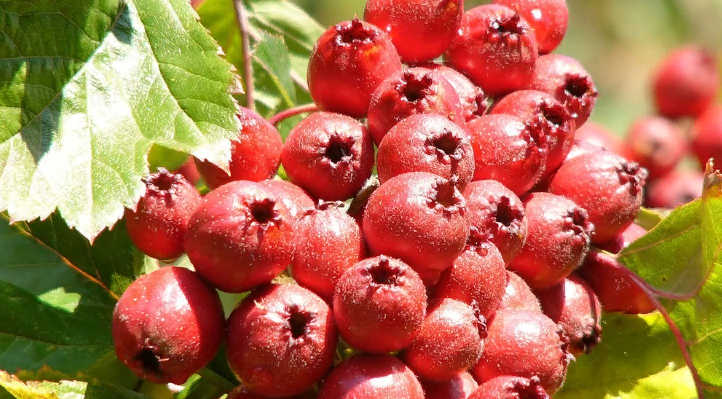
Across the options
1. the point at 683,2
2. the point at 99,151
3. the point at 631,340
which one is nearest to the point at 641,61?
the point at 683,2

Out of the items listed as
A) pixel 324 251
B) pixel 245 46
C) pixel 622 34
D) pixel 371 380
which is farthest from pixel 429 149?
pixel 622 34

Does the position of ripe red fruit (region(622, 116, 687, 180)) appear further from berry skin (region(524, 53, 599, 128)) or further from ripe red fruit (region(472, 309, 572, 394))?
ripe red fruit (region(472, 309, 572, 394))

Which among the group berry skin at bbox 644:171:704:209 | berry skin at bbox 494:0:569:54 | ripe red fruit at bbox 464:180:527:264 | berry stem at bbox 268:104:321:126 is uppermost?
berry skin at bbox 494:0:569:54

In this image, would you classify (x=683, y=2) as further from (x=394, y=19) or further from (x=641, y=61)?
(x=394, y=19)

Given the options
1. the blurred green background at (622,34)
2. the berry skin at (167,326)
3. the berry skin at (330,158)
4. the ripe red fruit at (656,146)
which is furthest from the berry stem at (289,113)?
the blurred green background at (622,34)

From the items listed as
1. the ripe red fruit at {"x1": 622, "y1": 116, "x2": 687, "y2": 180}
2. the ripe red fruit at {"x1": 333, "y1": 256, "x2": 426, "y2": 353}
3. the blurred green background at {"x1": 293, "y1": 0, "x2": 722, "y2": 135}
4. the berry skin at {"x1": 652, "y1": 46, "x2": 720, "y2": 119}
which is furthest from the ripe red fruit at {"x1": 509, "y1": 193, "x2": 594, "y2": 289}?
the blurred green background at {"x1": 293, "y1": 0, "x2": 722, "y2": 135}

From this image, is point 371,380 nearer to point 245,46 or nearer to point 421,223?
point 421,223

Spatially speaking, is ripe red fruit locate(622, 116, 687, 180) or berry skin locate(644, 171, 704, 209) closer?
berry skin locate(644, 171, 704, 209)
